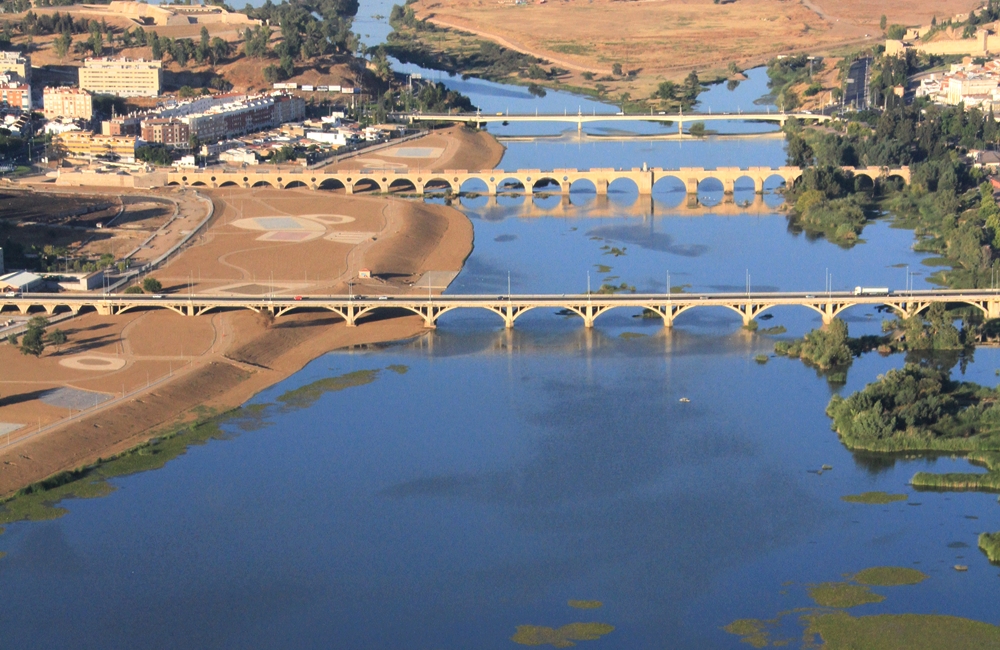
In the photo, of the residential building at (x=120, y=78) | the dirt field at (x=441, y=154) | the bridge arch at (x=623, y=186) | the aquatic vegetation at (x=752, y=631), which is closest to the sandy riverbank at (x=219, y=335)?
the bridge arch at (x=623, y=186)

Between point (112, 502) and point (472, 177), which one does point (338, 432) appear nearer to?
point (112, 502)

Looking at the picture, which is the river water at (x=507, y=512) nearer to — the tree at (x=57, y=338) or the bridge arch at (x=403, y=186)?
the tree at (x=57, y=338)

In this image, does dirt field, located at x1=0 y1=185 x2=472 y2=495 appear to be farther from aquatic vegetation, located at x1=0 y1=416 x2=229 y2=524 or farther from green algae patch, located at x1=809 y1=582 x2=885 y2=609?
green algae patch, located at x1=809 y1=582 x2=885 y2=609

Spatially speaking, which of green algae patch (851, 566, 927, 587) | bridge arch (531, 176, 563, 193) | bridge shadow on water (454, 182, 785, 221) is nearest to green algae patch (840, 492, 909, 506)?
green algae patch (851, 566, 927, 587)

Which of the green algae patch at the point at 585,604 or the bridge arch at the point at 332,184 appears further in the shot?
the bridge arch at the point at 332,184

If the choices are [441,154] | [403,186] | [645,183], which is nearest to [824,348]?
[645,183]

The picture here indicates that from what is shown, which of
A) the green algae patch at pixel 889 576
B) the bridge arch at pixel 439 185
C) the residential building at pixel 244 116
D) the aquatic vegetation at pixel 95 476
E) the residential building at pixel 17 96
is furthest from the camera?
the residential building at pixel 17 96
